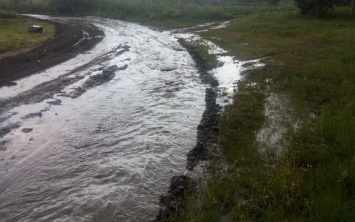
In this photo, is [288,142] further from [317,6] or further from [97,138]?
[317,6]

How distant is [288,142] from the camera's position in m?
9.89

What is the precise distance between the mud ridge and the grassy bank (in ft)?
0.99

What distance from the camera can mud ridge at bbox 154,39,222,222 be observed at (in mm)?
7651

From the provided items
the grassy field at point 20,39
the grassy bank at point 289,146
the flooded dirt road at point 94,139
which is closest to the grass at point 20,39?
the grassy field at point 20,39

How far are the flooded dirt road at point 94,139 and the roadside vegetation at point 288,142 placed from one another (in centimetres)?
144

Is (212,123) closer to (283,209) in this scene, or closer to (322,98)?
(322,98)

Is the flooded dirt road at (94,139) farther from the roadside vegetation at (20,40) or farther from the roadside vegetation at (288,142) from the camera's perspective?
the roadside vegetation at (20,40)

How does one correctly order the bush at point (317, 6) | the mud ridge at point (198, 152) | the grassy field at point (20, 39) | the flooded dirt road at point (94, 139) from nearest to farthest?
the mud ridge at point (198, 152)
the flooded dirt road at point (94, 139)
the grassy field at point (20, 39)
the bush at point (317, 6)

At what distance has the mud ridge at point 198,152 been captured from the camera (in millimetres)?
7651

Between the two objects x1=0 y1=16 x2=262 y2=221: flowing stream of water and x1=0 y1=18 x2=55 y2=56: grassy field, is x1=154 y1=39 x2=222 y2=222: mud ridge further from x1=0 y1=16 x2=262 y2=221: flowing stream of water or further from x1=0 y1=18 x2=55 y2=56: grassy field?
x1=0 y1=18 x2=55 y2=56: grassy field

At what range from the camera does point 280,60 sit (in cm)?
1986

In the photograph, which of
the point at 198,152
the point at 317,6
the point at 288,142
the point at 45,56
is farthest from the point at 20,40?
the point at 317,6

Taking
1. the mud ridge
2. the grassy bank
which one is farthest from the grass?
the grassy bank

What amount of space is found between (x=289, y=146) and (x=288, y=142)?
1.44 feet
